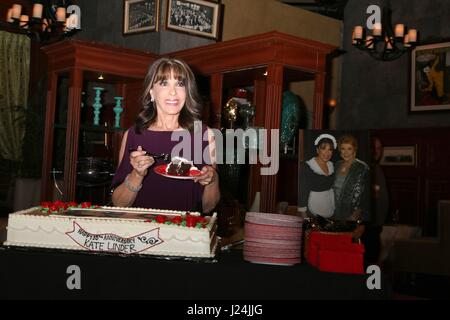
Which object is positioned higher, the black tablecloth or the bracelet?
the bracelet

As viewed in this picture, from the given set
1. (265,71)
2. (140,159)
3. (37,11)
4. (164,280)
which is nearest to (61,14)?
(37,11)

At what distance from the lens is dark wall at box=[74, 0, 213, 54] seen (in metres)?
5.16

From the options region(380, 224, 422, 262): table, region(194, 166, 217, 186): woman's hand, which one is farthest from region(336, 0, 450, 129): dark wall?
region(194, 166, 217, 186): woman's hand

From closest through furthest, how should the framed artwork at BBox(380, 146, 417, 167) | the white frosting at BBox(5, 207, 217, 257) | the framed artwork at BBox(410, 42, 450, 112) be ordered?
the white frosting at BBox(5, 207, 217, 257) < the framed artwork at BBox(410, 42, 450, 112) < the framed artwork at BBox(380, 146, 417, 167)

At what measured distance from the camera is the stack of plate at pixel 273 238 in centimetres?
158

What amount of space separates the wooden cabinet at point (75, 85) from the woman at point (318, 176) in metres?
2.59

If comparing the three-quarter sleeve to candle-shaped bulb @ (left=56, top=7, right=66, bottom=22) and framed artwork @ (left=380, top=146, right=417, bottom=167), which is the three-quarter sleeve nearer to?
candle-shaped bulb @ (left=56, top=7, right=66, bottom=22)

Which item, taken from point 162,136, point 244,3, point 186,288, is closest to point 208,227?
point 186,288

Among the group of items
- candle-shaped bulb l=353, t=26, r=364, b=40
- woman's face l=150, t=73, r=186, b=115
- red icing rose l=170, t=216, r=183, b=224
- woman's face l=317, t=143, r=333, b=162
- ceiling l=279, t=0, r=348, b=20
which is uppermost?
Answer: ceiling l=279, t=0, r=348, b=20

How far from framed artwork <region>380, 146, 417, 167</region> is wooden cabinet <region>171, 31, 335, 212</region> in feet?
15.3

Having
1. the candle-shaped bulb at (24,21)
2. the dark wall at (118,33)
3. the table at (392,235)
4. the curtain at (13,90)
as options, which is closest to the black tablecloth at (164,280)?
the dark wall at (118,33)

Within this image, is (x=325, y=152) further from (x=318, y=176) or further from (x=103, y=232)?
(x=103, y=232)

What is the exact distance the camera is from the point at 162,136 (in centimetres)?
228

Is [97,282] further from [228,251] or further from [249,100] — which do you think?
[249,100]
